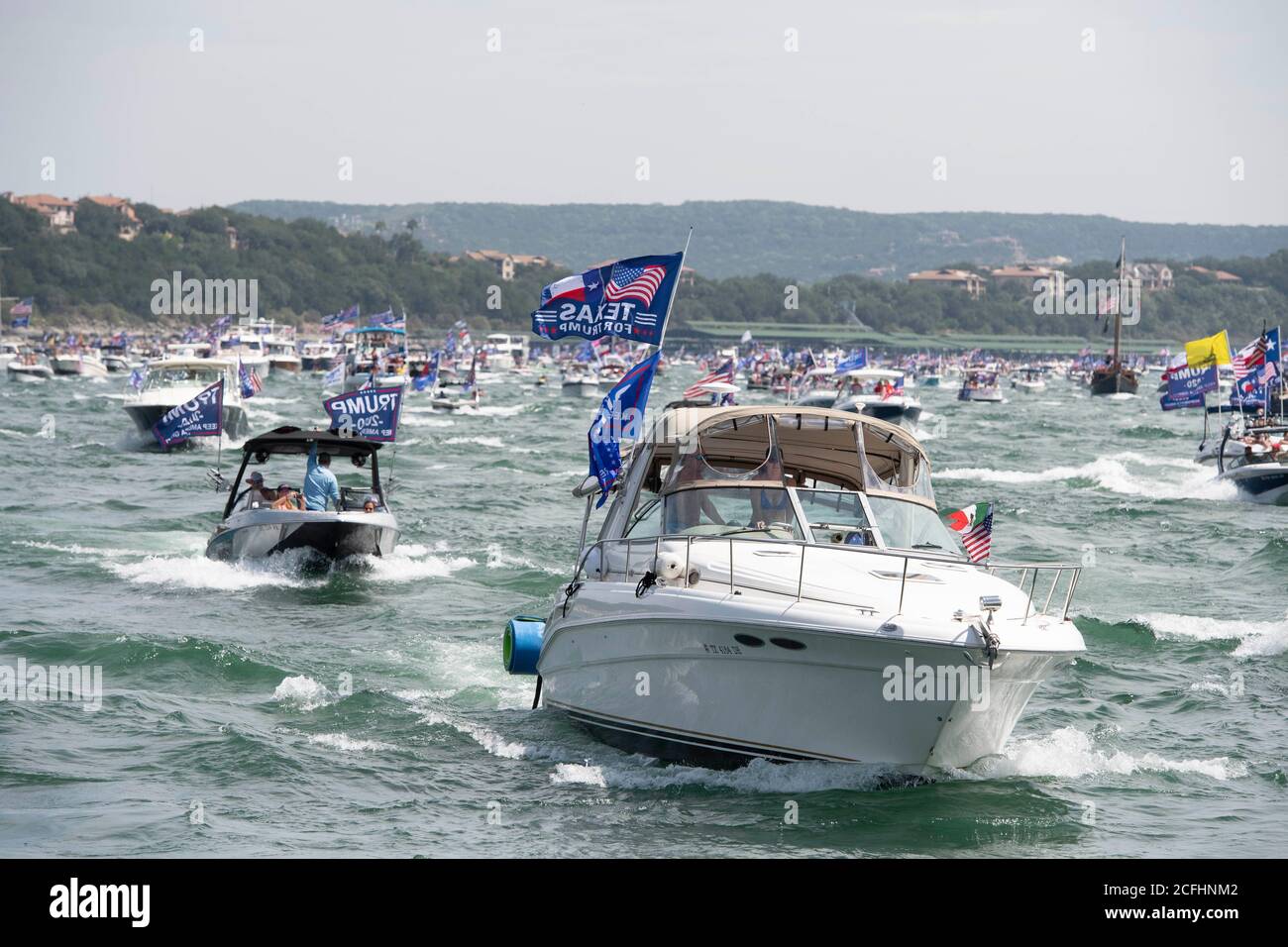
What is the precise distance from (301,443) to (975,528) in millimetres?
11141

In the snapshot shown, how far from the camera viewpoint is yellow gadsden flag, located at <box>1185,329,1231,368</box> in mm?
38625

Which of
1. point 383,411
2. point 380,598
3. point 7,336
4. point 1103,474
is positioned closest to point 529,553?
point 383,411

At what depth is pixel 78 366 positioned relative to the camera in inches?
4306

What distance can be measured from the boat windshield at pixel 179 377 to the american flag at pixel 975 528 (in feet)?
120

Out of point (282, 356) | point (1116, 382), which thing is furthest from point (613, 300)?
point (282, 356)

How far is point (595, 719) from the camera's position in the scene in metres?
14.1

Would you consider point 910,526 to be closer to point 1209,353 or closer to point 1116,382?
point 1209,353

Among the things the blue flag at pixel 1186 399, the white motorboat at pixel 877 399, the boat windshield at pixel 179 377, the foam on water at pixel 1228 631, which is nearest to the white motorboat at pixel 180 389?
the boat windshield at pixel 179 377

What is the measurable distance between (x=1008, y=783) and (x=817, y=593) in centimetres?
254

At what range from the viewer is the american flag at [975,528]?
1683 cm

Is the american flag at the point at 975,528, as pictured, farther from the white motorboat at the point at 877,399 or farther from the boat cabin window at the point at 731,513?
the white motorboat at the point at 877,399

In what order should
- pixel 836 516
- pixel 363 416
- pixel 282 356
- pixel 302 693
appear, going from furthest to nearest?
pixel 282 356
pixel 363 416
pixel 302 693
pixel 836 516

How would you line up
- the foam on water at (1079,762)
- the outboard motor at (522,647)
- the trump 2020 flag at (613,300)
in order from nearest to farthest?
the foam on water at (1079,762) < the outboard motor at (522,647) < the trump 2020 flag at (613,300)

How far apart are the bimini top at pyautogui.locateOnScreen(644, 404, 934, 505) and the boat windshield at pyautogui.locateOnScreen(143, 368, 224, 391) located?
3792cm
